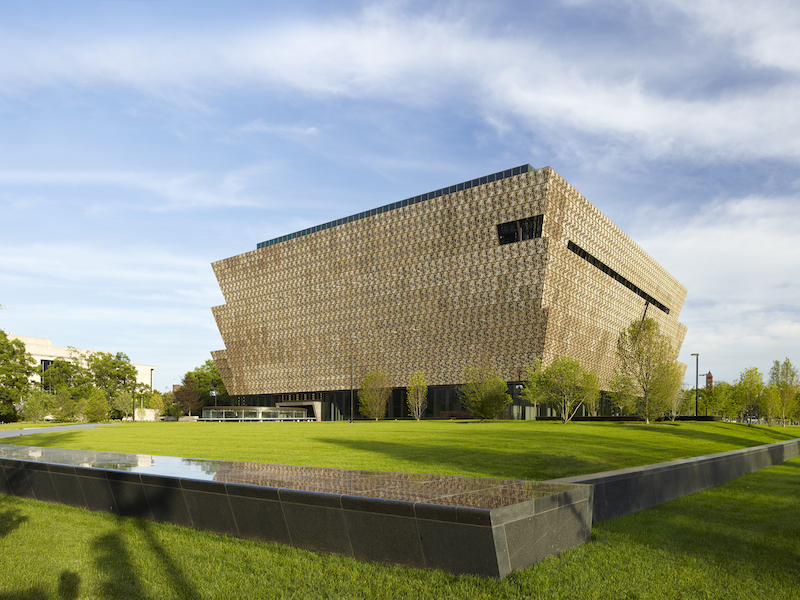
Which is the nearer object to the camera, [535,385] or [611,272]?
[535,385]

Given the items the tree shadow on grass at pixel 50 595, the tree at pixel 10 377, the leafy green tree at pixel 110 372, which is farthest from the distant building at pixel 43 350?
the tree shadow on grass at pixel 50 595


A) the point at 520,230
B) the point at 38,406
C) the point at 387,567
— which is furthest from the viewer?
the point at 38,406

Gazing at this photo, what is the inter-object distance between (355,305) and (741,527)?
76.0 meters

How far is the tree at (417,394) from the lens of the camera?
239ft

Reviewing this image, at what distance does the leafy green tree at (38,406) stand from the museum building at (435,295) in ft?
107

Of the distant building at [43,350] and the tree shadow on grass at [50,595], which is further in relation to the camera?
the distant building at [43,350]

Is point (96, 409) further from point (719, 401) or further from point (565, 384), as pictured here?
point (719, 401)

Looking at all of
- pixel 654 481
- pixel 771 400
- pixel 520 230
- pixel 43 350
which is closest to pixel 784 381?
pixel 771 400

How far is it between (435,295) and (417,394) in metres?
13.0

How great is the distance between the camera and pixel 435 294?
76.0m

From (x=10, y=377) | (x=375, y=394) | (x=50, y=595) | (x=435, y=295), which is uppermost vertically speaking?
(x=435, y=295)

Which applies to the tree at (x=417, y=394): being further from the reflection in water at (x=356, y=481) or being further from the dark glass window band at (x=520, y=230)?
the reflection in water at (x=356, y=481)

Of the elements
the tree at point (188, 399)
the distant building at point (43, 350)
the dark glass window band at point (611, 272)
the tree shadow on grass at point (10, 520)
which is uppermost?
the dark glass window band at point (611, 272)

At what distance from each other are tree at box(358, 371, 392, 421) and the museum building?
2.36 meters
